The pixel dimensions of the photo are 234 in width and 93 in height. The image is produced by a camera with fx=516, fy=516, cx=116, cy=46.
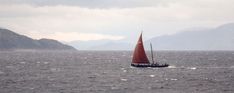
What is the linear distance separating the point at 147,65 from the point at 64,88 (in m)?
58.6

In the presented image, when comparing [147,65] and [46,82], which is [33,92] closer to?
[46,82]


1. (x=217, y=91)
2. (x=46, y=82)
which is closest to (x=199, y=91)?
(x=217, y=91)

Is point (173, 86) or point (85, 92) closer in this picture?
point (85, 92)

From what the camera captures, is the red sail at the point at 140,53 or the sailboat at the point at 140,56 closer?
the red sail at the point at 140,53

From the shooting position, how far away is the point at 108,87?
76.7 metres

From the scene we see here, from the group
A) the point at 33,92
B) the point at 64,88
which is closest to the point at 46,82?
the point at 64,88

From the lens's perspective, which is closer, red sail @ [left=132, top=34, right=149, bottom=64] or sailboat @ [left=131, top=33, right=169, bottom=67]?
red sail @ [left=132, top=34, right=149, bottom=64]

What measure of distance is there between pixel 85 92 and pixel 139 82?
1870 cm

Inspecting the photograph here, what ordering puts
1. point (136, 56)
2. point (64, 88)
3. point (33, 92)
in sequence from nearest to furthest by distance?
point (33, 92), point (64, 88), point (136, 56)

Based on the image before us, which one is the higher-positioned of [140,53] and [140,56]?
[140,53]

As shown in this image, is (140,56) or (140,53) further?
(140,56)

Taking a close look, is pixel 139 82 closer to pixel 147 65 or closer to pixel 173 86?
pixel 173 86

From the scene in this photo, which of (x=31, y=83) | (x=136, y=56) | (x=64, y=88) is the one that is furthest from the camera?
(x=136, y=56)

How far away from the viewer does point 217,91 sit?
71188mm
